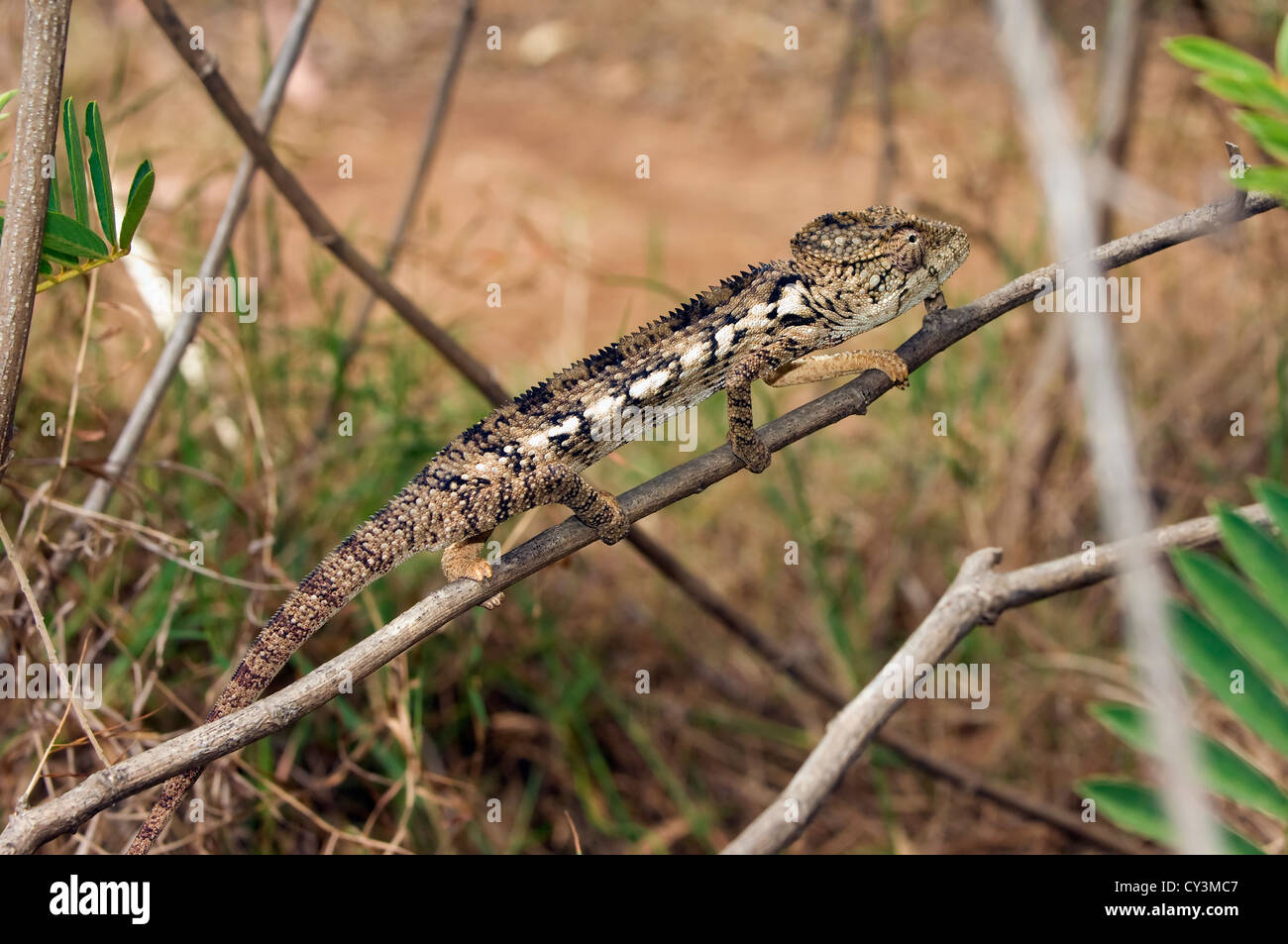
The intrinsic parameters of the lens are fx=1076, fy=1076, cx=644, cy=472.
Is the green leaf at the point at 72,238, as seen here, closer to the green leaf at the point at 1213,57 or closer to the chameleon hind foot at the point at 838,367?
the chameleon hind foot at the point at 838,367

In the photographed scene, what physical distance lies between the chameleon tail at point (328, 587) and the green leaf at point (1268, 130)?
134 centimetres

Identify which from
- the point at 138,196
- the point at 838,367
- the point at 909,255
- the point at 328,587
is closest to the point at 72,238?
the point at 138,196

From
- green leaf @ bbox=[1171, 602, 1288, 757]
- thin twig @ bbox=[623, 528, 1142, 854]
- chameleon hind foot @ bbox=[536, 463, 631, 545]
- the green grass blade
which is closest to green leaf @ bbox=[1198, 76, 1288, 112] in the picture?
the green grass blade

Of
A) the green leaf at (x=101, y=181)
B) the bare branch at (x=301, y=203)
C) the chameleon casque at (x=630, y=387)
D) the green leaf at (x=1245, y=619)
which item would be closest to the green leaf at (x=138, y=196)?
the green leaf at (x=101, y=181)

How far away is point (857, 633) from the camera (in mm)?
4270

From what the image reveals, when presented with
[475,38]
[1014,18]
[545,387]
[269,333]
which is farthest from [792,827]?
[475,38]

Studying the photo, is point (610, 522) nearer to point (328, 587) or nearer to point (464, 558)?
point (464, 558)

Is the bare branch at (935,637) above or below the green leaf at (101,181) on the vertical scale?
below

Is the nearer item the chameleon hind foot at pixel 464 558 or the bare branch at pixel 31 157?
the bare branch at pixel 31 157

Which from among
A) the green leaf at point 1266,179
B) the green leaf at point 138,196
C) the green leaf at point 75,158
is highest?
the green leaf at point 75,158

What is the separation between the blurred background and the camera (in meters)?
3.11

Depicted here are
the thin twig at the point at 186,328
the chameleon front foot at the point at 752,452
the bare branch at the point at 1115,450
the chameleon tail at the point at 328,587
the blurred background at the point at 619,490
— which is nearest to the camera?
the bare branch at the point at 1115,450

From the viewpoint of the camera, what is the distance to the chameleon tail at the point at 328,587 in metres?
1.81

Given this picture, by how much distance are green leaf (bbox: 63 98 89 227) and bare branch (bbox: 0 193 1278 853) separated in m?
0.81
